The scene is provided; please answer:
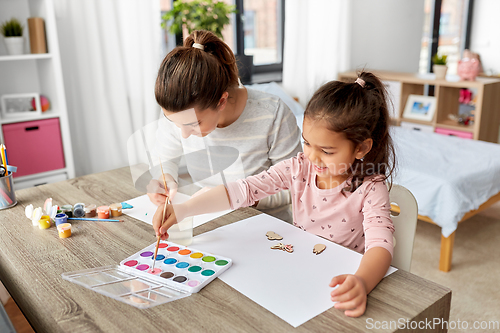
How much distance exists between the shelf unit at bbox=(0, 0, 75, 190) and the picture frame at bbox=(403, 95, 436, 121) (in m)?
2.53

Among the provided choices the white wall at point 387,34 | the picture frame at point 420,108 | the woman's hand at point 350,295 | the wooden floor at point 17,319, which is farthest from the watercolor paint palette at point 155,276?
the white wall at point 387,34

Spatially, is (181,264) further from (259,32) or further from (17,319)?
(259,32)

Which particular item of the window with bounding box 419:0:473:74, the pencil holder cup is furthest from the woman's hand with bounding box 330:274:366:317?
the window with bounding box 419:0:473:74

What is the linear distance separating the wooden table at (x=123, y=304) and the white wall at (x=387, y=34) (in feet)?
10.4

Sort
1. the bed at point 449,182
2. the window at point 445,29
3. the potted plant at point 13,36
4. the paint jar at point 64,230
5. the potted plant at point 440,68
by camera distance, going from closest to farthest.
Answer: the paint jar at point 64,230, the bed at point 449,182, the potted plant at point 13,36, the potted plant at point 440,68, the window at point 445,29

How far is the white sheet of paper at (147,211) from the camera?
3.43 ft

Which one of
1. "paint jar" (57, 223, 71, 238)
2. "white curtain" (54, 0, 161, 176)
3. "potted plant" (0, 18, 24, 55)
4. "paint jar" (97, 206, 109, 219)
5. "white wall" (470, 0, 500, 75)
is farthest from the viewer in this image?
"white wall" (470, 0, 500, 75)

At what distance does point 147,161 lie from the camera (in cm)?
93

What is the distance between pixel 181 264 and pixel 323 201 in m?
0.40

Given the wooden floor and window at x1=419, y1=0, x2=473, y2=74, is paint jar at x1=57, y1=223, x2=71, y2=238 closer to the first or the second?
the wooden floor

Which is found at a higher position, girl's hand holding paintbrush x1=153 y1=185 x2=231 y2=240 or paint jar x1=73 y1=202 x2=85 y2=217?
girl's hand holding paintbrush x1=153 y1=185 x2=231 y2=240

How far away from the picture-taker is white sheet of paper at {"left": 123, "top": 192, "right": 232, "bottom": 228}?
104 centimetres

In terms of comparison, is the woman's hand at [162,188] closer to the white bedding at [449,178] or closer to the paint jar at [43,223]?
the paint jar at [43,223]

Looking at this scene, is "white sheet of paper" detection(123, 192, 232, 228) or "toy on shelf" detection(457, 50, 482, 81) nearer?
"white sheet of paper" detection(123, 192, 232, 228)
